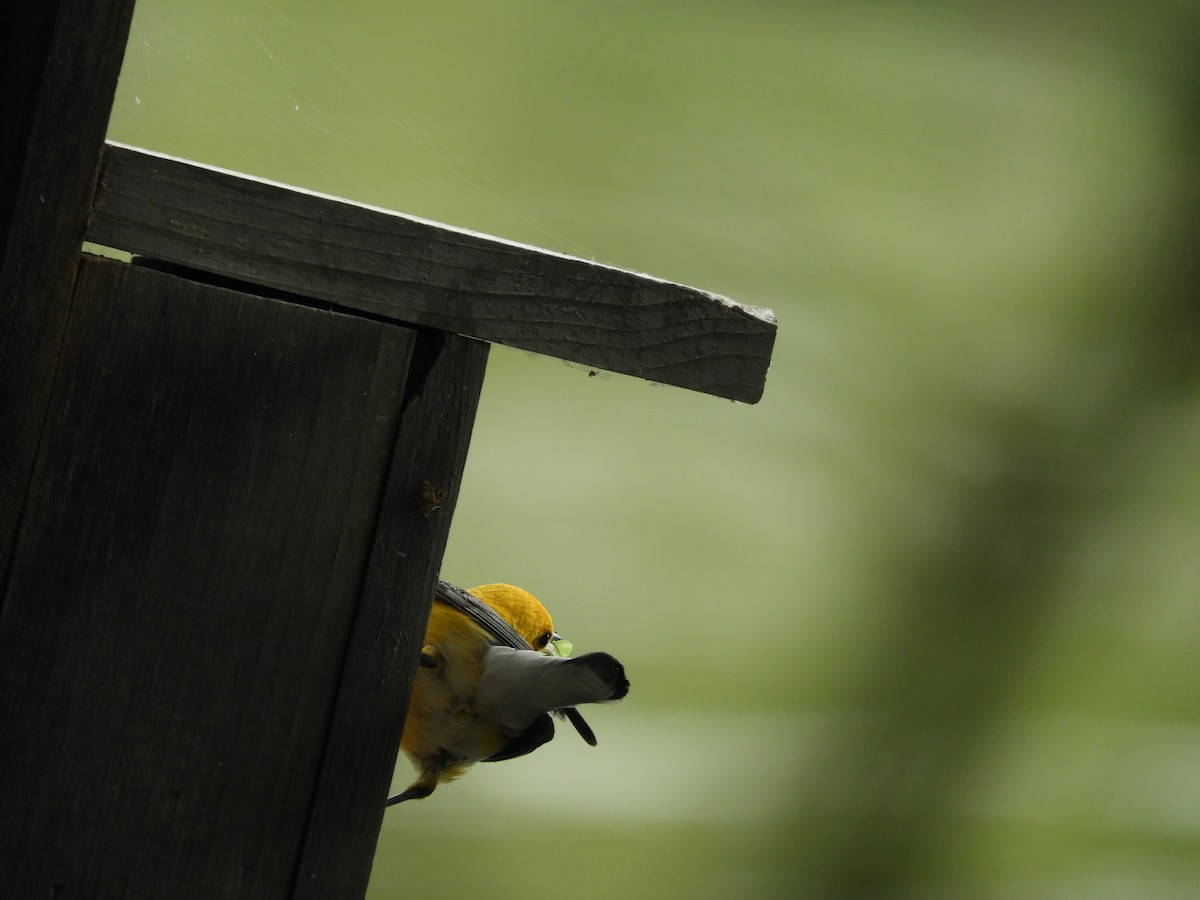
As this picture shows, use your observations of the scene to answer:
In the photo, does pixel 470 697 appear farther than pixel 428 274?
Yes

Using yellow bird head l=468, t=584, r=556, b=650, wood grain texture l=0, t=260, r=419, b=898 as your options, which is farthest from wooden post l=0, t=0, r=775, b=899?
yellow bird head l=468, t=584, r=556, b=650

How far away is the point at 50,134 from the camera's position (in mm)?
477

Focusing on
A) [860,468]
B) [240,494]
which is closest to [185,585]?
[240,494]

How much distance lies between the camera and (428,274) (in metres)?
0.54

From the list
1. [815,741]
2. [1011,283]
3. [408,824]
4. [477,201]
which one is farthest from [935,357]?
[408,824]

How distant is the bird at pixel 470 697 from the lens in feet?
2.26

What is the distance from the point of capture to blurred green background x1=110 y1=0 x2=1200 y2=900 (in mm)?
Result: 1659

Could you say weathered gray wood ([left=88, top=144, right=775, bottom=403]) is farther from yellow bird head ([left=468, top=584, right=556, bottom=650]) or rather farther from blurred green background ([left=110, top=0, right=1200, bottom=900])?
blurred green background ([left=110, top=0, right=1200, bottom=900])

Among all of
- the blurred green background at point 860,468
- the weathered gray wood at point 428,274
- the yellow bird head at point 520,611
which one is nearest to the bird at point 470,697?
the yellow bird head at point 520,611

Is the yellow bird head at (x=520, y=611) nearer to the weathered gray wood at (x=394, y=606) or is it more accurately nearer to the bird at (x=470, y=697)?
the bird at (x=470, y=697)

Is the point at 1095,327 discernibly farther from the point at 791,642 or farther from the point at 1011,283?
the point at 791,642

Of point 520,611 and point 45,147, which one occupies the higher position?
point 45,147

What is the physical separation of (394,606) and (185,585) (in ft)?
0.35

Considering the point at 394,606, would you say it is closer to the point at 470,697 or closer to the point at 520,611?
the point at 470,697
